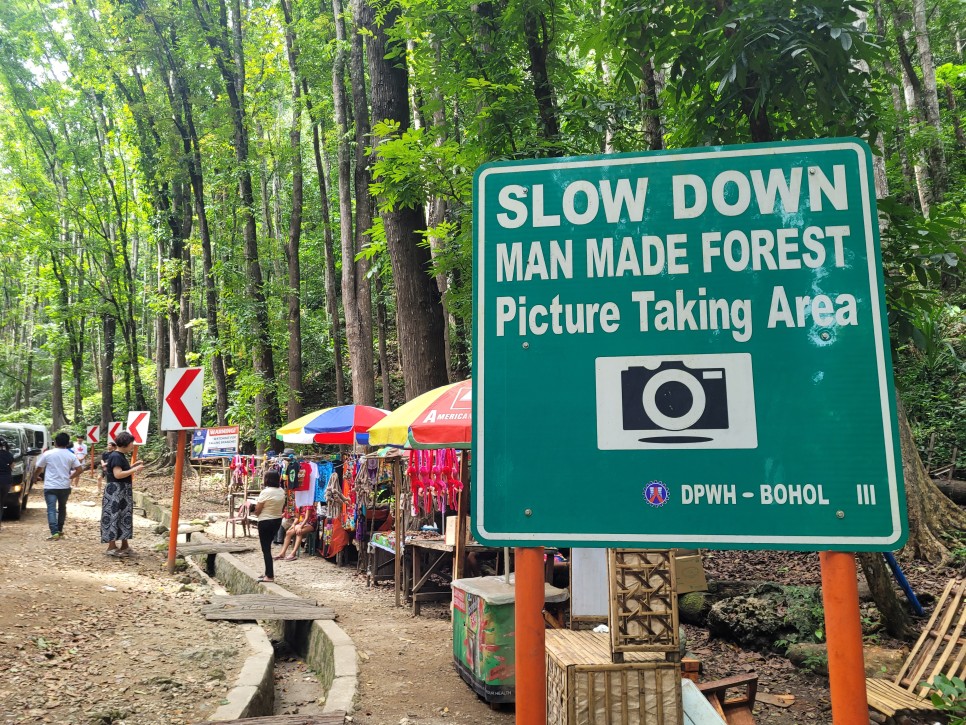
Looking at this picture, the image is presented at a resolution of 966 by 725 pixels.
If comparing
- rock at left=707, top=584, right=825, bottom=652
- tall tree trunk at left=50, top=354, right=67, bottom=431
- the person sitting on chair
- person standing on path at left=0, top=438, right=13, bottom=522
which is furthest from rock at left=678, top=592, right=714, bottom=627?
tall tree trunk at left=50, top=354, right=67, bottom=431

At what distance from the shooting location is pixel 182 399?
33.4ft

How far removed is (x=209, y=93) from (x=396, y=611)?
22.0m

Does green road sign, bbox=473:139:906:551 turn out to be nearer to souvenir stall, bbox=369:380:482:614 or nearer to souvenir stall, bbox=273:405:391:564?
souvenir stall, bbox=369:380:482:614

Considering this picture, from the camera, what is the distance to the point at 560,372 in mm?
1744

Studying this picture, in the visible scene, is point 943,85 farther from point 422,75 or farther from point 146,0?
point 146,0

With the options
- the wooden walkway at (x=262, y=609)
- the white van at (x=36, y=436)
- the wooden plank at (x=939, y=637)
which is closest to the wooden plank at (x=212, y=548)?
the wooden walkway at (x=262, y=609)

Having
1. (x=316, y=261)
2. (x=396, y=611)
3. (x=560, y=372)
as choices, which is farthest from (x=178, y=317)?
(x=560, y=372)

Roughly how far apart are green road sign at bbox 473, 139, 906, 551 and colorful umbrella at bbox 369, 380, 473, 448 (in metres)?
4.80

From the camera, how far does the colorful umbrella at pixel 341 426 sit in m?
11.8

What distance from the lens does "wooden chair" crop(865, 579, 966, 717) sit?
5.51 m

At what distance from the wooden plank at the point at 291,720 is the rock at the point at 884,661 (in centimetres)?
471

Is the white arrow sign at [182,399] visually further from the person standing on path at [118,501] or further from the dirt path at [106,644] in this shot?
the dirt path at [106,644]

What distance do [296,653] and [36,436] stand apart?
16.6m

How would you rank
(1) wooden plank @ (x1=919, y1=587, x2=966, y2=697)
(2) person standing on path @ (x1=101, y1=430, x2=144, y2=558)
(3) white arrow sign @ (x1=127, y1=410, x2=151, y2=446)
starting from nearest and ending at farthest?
(1) wooden plank @ (x1=919, y1=587, x2=966, y2=697)
(2) person standing on path @ (x1=101, y1=430, x2=144, y2=558)
(3) white arrow sign @ (x1=127, y1=410, x2=151, y2=446)
